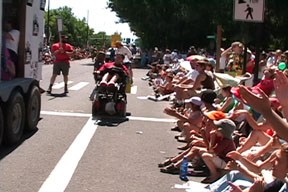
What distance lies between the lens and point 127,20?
4916 cm

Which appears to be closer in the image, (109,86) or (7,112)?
(7,112)

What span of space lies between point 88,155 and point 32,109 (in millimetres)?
2004

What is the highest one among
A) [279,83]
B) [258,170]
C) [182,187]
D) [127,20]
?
[127,20]

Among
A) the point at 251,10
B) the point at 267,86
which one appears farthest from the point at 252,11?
the point at 267,86

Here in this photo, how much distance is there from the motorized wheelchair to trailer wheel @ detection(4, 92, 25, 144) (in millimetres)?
3058

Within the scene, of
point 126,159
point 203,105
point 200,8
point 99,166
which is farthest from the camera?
point 200,8

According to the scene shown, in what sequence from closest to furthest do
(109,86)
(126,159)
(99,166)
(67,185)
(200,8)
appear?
(67,185) → (99,166) → (126,159) → (109,86) → (200,8)

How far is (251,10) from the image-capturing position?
8008mm

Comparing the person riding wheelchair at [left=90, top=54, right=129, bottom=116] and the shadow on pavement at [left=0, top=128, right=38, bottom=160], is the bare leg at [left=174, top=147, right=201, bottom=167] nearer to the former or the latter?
the shadow on pavement at [left=0, top=128, right=38, bottom=160]

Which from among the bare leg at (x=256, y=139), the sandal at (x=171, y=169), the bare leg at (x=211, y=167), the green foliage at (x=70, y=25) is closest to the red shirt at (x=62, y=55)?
the sandal at (x=171, y=169)

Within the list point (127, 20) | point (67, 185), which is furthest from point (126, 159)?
point (127, 20)

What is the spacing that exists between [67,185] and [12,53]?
3.25 m

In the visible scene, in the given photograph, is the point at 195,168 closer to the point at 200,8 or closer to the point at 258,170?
the point at 258,170

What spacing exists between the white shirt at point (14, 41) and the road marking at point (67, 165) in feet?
6.24
